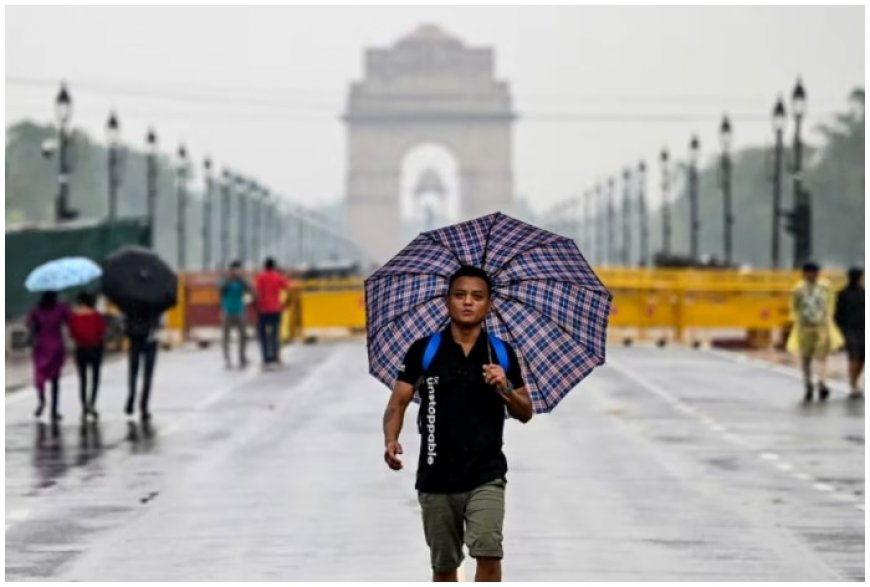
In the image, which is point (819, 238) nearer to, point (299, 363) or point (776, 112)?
point (776, 112)

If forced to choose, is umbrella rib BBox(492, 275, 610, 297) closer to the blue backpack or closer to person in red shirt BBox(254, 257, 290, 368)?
the blue backpack

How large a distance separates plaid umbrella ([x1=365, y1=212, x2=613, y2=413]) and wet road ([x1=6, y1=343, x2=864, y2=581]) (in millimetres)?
2641

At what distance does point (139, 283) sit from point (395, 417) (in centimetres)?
1697

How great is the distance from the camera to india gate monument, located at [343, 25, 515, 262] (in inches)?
7229

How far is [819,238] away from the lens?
500 ft

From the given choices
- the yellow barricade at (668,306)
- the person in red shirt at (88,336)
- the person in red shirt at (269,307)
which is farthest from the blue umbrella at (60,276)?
the yellow barricade at (668,306)

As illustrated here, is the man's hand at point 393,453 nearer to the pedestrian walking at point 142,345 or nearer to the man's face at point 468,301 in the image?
the man's face at point 468,301

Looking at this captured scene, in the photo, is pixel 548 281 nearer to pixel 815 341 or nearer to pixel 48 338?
pixel 48 338

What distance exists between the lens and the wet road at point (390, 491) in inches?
541

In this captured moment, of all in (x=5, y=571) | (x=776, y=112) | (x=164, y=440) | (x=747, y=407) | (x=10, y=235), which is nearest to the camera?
(x=5, y=571)

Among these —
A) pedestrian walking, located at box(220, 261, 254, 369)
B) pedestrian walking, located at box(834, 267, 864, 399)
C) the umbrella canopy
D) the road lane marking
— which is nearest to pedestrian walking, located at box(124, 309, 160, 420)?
the umbrella canopy

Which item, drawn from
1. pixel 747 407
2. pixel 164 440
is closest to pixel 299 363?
pixel 747 407

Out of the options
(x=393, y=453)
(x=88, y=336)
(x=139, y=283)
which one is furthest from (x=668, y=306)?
(x=393, y=453)

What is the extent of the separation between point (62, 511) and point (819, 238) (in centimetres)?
13758
